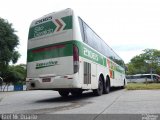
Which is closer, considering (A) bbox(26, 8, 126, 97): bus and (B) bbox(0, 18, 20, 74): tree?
(A) bbox(26, 8, 126, 97): bus

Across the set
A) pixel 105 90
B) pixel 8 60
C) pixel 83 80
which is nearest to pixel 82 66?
pixel 83 80

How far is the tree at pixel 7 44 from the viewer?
118ft

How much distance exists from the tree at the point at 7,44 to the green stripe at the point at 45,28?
23257 millimetres

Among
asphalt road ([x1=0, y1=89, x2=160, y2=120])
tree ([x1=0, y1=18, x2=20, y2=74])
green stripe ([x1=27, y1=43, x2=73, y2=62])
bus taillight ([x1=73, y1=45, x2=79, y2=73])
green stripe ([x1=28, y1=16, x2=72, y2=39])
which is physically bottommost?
asphalt road ([x1=0, y1=89, x2=160, y2=120])

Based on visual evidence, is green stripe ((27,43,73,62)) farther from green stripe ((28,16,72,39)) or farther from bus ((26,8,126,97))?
green stripe ((28,16,72,39))

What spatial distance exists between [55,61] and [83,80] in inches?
54.4

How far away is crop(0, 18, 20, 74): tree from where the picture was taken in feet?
118

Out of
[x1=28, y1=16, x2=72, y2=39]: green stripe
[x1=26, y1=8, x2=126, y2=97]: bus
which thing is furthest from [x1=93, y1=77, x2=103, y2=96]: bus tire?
[x1=28, y1=16, x2=72, y2=39]: green stripe

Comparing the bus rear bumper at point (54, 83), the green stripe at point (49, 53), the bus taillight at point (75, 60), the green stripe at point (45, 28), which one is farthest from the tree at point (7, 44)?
the bus taillight at point (75, 60)

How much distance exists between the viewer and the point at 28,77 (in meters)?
13.2

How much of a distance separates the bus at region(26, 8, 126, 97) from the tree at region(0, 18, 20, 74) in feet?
76.3

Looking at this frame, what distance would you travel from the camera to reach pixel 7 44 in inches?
1444

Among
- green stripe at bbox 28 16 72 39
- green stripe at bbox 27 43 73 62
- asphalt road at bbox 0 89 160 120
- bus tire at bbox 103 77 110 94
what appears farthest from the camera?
bus tire at bbox 103 77 110 94

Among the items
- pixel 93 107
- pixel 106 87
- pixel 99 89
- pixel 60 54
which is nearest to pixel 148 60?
pixel 106 87
